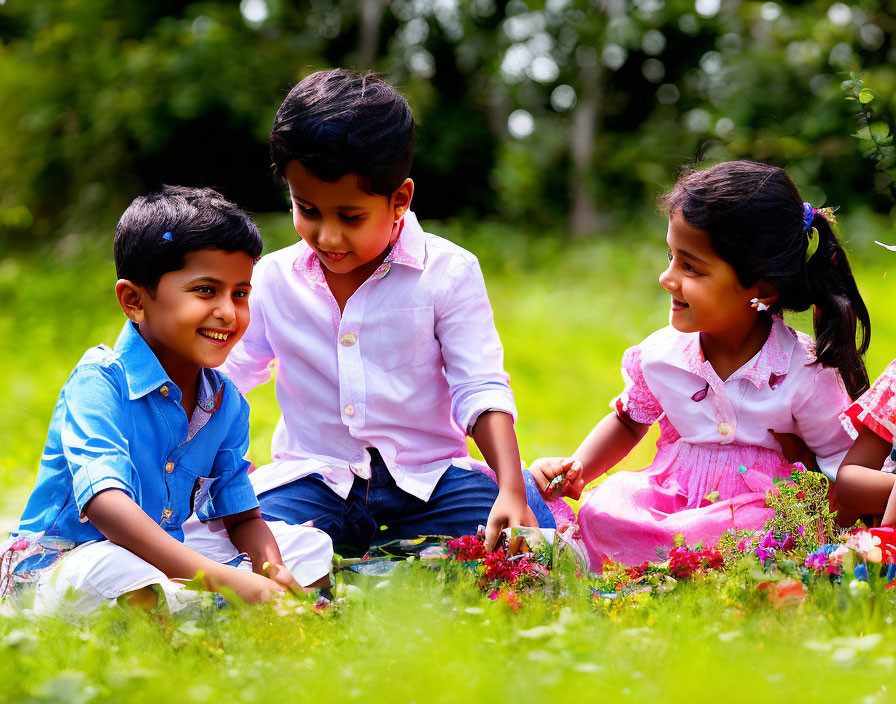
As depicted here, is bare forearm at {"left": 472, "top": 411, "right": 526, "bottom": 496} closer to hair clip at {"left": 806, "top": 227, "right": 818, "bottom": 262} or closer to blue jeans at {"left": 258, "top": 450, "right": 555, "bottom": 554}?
blue jeans at {"left": 258, "top": 450, "right": 555, "bottom": 554}

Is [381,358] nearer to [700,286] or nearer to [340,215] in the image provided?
[340,215]

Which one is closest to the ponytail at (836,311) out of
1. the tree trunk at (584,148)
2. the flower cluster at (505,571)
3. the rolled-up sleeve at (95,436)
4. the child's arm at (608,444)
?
the child's arm at (608,444)

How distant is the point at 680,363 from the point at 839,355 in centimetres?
45

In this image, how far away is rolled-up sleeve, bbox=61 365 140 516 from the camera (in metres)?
2.29

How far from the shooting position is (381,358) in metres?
3.04

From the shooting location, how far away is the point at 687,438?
Answer: 3.10m

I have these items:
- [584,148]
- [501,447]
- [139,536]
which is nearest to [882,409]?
[501,447]

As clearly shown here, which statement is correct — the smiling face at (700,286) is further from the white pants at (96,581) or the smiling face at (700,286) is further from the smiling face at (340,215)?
the white pants at (96,581)

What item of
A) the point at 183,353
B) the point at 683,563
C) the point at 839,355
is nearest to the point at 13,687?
the point at 183,353

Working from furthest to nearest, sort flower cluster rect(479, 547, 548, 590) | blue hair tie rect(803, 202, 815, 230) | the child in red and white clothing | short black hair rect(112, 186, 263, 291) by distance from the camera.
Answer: blue hair tie rect(803, 202, 815, 230), the child in red and white clothing, short black hair rect(112, 186, 263, 291), flower cluster rect(479, 547, 548, 590)

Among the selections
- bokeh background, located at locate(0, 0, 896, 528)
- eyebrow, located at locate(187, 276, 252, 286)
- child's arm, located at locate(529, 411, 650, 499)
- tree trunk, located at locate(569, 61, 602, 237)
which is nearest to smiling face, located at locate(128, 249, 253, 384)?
eyebrow, located at locate(187, 276, 252, 286)

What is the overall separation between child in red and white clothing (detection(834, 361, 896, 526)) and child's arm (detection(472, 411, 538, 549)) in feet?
2.78

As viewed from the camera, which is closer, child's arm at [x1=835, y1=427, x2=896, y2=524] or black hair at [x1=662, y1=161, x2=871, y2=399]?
child's arm at [x1=835, y1=427, x2=896, y2=524]

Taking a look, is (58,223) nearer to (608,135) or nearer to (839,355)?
(608,135)
